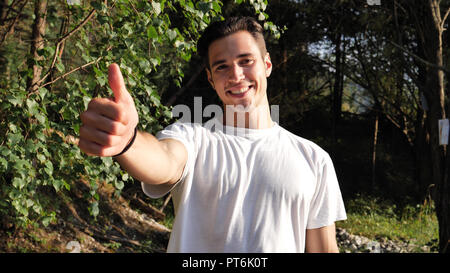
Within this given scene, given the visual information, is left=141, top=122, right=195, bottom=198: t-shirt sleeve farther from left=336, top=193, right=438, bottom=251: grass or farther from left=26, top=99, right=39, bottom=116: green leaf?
left=336, top=193, right=438, bottom=251: grass

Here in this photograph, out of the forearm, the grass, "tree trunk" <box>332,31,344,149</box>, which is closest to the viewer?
the forearm

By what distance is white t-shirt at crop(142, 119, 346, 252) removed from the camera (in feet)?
5.09

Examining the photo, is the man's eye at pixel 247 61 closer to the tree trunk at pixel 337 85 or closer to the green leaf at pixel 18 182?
the green leaf at pixel 18 182

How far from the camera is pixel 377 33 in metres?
8.53

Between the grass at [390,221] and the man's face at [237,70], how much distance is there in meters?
5.46

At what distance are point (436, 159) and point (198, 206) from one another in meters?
3.96

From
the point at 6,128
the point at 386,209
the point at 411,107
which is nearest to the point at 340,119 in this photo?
the point at 411,107

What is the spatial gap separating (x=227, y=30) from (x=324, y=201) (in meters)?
0.74

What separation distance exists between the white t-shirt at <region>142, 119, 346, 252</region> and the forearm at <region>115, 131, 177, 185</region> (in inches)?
3.9

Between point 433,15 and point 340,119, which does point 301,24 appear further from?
point 433,15

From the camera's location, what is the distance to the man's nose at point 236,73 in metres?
1.72

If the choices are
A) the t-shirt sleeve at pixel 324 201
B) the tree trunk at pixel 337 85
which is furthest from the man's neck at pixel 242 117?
the tree trunk at pixel 337 85

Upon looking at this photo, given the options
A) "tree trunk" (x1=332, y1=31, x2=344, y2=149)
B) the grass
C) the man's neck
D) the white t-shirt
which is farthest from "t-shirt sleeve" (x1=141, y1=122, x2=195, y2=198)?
"tree trunk" (x1=332, y1=31, x2=344, y2=149)

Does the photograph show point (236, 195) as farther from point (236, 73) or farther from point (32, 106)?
point (32, 106)
